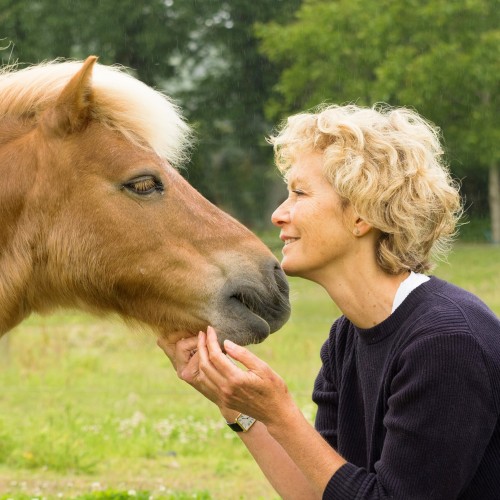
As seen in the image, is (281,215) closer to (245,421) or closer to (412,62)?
(245,421)

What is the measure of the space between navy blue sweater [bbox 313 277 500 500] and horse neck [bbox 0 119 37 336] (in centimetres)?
133

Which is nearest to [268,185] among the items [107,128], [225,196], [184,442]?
[225,196]

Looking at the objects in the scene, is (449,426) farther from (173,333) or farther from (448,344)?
(173,333)

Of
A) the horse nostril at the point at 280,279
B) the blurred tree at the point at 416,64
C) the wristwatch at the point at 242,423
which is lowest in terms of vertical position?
the blurred tree at the point at 416,64

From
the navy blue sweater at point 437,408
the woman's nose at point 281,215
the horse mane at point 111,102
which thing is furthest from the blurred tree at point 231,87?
the navy blue sweater at point 437,408

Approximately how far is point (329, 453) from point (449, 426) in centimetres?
39

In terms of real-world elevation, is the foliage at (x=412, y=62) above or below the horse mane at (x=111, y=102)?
below

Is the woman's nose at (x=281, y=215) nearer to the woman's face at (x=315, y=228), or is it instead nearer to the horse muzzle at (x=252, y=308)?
the woman's face at (x=315, y=228)

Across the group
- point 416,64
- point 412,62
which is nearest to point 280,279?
point 416,64

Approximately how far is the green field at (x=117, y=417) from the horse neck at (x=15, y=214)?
0.45m

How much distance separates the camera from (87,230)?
3.04 metres

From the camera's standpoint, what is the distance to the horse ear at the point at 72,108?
2.98m

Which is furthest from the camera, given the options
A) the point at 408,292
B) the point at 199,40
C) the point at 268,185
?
the point at 268,185

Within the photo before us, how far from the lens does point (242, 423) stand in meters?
3.13
